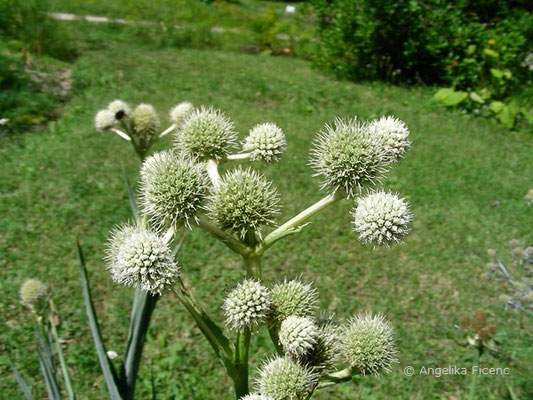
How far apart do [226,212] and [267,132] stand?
34 cm

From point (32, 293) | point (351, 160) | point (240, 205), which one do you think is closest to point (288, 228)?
point (240, 205)

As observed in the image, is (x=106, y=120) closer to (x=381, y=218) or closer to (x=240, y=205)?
(x=240, y=205)

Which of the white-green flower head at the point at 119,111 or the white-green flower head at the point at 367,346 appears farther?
the white-green flower head at the point at 119,111

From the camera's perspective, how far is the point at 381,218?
1.15 metres

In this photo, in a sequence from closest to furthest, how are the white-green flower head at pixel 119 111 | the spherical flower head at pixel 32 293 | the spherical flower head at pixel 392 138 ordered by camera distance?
the spherical flower head at pixel 392 138, the spherical flower head at pixel 32 293, the white-green flower head at pixel 119 111

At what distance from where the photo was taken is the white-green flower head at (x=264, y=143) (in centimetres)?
140

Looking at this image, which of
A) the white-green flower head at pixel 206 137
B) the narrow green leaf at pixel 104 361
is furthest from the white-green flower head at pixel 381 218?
the narrow green leaf at pixel 104 361

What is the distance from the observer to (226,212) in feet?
3.87

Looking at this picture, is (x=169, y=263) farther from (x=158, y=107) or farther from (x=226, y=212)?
(x=158, y=107)

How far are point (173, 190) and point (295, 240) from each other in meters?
3.68

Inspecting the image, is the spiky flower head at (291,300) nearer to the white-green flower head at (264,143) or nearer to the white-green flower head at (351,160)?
the white-green flower head at (351,160)

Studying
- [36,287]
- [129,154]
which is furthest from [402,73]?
[36,287]

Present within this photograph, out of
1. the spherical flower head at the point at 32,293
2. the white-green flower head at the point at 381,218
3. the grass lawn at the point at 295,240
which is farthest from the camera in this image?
the grass lawn at the point at 295,240

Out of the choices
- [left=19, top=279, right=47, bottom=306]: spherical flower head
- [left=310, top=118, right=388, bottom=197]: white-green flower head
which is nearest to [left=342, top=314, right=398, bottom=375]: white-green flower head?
[left=310, top=118, right=388, bottom=197]: white-green flower head
